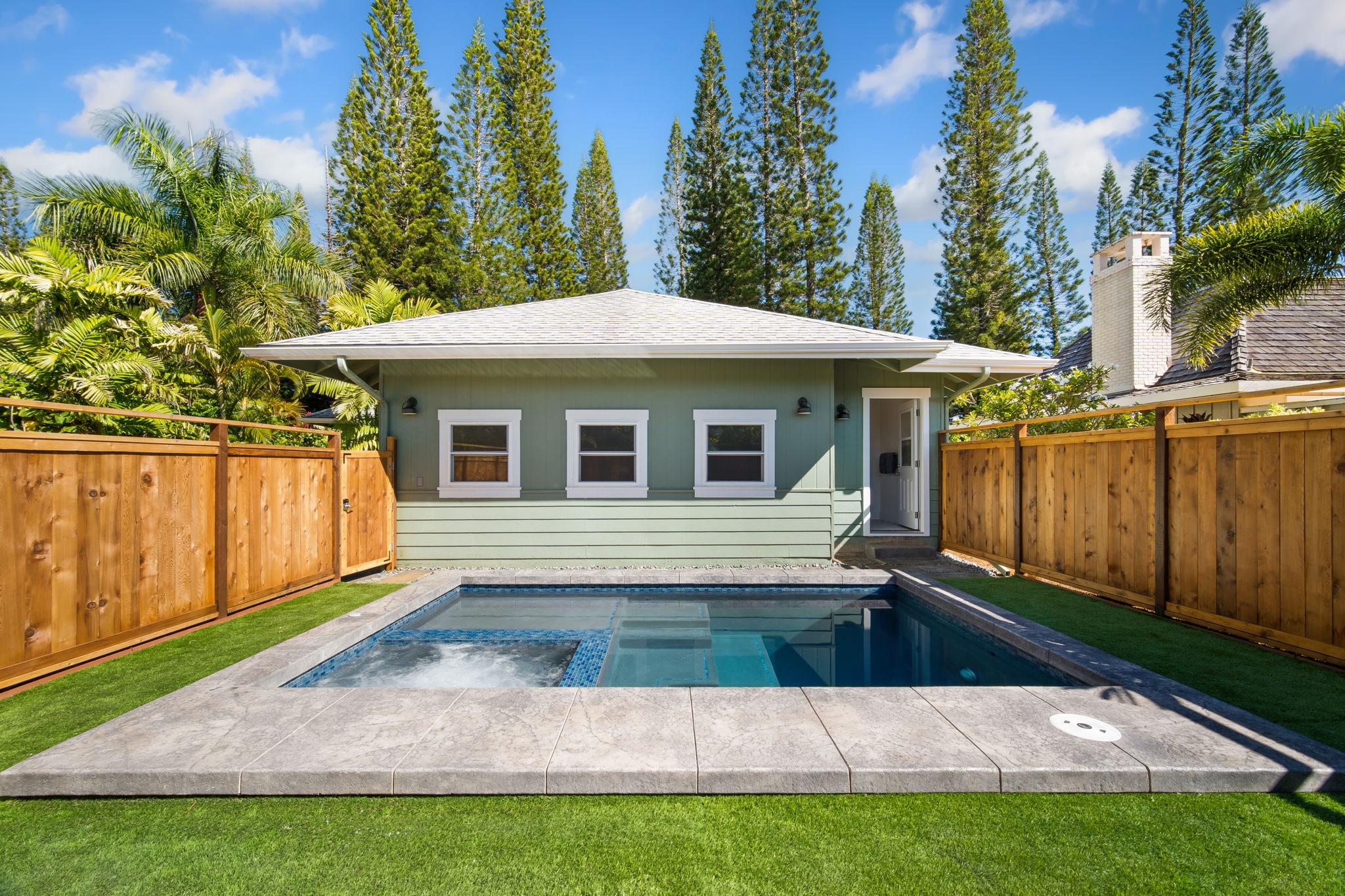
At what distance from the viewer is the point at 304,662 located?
13.9 ft

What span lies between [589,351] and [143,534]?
168 inches

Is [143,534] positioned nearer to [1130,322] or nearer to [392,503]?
[392,503]

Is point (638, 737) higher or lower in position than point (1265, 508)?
lower

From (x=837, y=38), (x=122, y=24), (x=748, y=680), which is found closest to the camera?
(x=748, y=680)

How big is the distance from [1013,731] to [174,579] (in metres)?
5.63

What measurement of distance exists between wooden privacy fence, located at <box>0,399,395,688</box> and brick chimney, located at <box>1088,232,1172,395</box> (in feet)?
46.9

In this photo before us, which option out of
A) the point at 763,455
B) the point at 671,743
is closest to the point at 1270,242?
the point at 763,455

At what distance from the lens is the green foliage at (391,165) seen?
1959cm

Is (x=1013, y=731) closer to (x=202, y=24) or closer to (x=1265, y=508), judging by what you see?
(x=1265, y=508)

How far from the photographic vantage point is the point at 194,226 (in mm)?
11469

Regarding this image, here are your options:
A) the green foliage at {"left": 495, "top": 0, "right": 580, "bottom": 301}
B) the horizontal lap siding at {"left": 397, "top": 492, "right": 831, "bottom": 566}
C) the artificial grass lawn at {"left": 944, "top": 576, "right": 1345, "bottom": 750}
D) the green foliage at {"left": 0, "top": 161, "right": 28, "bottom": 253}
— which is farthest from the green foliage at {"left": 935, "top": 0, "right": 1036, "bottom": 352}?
the green foliage at {"left": 0, "top": 161, "right": 28, "bottom": 253}

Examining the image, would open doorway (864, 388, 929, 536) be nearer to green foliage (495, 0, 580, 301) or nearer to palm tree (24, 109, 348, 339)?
palm tree (24, 109, 348, 339)

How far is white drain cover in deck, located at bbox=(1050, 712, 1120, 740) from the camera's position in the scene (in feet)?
9.80

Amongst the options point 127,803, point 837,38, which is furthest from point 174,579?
point 837,38
